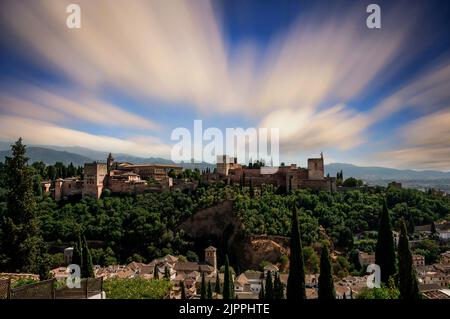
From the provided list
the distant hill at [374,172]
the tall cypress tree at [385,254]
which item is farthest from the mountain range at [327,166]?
the tall cypress tree at [385,254]

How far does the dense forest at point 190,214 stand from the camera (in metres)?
22.1

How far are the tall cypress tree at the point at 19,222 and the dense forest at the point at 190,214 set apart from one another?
43.9ft

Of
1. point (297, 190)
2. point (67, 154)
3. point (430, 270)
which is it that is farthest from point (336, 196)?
point (67, 154)

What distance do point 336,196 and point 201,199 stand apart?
10316mm

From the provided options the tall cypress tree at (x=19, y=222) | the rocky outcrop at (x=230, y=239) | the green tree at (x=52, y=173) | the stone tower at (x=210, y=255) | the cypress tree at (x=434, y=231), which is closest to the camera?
the tall cypress tree at (x=19, y=222)

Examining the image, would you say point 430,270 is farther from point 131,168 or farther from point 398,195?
point 131,168

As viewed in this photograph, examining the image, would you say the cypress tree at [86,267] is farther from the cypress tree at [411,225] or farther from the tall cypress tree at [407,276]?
the cypress tree at [411,225]

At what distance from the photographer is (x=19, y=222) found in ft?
26.4

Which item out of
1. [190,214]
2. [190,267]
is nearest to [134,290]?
[190,267]

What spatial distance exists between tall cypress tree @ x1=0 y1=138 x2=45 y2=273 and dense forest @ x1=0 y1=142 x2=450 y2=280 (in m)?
13.4

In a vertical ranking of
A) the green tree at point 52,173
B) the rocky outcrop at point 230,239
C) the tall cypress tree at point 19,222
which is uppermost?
the green tree at point 52,173

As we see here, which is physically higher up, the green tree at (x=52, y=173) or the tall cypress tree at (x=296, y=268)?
the green tree at (x=52, y=173)
